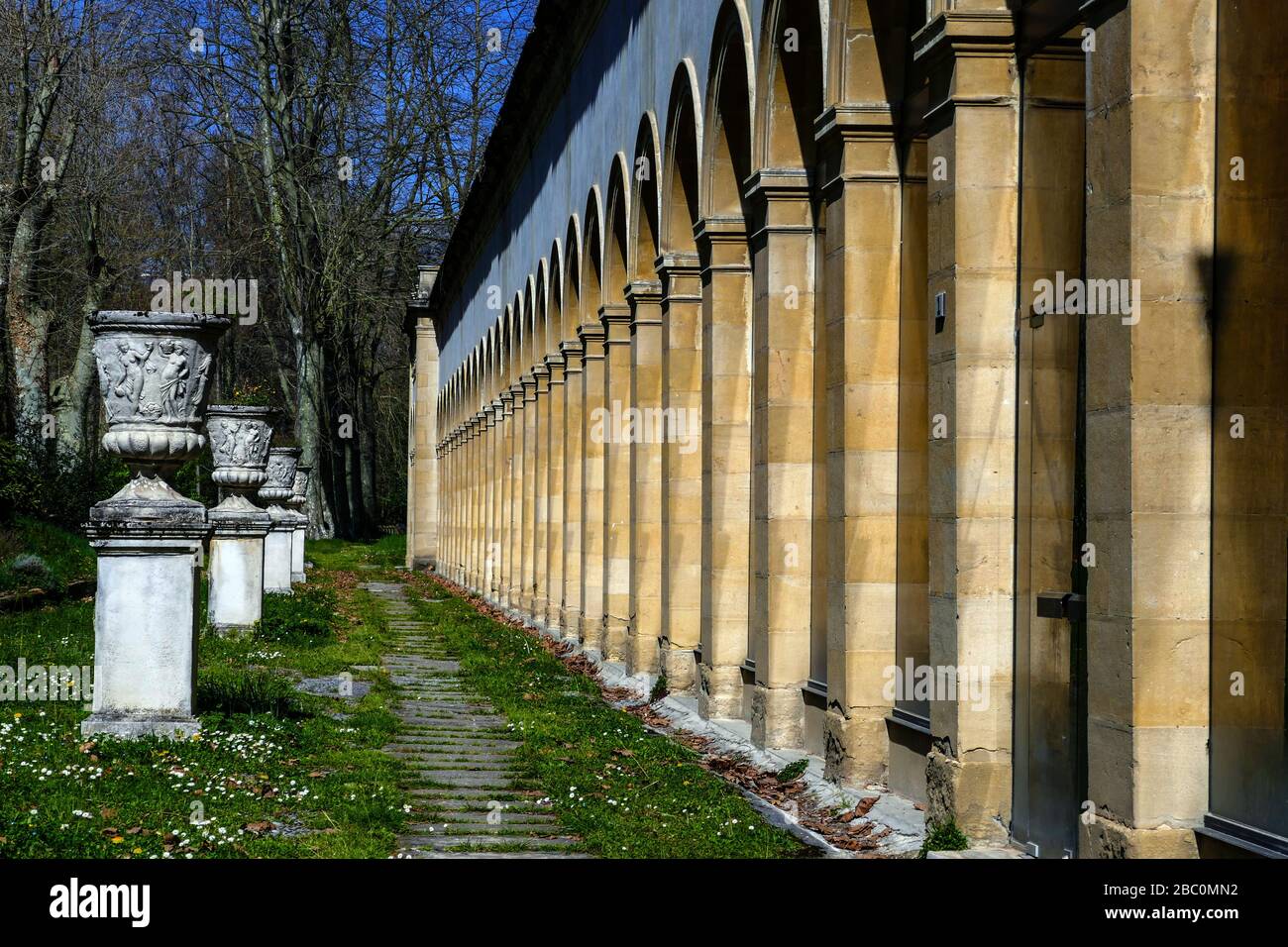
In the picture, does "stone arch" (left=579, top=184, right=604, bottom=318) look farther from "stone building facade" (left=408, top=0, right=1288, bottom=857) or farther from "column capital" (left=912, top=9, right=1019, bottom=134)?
"column capital" (left=912, top=9, right=1019, bottom=134)

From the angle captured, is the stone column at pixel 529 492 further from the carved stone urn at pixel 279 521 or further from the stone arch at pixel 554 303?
the carved stone urn at pixel 279 521

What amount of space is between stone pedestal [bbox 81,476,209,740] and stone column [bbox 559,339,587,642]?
12198 mm

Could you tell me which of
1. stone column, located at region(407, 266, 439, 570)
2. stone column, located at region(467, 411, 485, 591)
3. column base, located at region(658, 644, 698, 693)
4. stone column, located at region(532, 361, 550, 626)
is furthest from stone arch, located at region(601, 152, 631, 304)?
stone column, located at region(407, 266, 439, 570)

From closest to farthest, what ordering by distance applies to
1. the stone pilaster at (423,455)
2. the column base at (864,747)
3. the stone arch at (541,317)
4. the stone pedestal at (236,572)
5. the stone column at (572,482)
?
1. the column base at (864,747)
2. the stone pedestal at (236,572)
3. the stone column at (572,482)
4. the stone arch at (541,317)
5. the stone pilaster at (423,455)

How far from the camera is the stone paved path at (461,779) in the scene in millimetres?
8289

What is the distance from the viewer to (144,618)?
10062 mm

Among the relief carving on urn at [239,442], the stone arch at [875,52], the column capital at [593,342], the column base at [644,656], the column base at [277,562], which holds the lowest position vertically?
the column base at [644,656]

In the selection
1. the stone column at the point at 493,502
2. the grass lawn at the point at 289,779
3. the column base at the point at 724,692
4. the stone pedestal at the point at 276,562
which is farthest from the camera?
the stone column at the point at 493,502

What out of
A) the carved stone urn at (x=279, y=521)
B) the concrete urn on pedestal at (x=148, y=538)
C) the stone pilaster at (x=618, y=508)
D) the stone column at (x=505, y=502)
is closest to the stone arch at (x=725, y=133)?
the stone pilaster at (x=618, y=508)

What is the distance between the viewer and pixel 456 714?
14062mm

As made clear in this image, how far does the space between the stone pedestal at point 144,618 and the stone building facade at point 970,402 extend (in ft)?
13.2

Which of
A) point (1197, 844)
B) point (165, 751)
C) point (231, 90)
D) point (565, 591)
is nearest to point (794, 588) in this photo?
point (165, 751)

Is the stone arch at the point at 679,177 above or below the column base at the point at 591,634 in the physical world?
above
